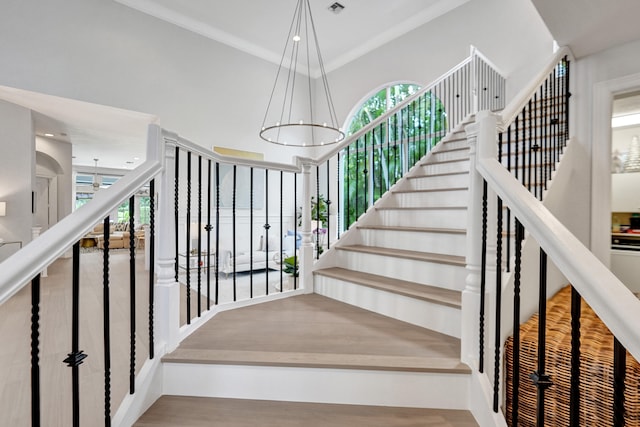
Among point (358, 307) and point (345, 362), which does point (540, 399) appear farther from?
point (358, 307)

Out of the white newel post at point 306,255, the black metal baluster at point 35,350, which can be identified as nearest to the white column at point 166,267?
the black metal baluster at point 35,350

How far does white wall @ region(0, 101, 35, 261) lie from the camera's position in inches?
191

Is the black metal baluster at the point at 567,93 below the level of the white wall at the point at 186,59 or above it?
below

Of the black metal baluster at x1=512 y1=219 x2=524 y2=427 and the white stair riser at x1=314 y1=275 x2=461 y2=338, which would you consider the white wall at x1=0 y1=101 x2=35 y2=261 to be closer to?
the white stair riser at x1=314 y1=275 x2=461 y2=338

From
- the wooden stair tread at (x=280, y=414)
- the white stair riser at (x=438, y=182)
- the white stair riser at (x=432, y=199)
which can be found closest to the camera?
the wooden stair tread at (x=280, y=414)

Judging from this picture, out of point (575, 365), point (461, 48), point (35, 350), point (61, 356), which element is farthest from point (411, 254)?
point (461, 48)

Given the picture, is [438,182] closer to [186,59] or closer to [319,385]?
[319,385]

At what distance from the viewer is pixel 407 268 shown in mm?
2252

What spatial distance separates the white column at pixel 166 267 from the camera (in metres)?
1.53

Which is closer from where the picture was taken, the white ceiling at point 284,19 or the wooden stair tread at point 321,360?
the wooden stair tread at point 321,360

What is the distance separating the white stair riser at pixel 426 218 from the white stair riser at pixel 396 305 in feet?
2.87

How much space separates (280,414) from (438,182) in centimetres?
253

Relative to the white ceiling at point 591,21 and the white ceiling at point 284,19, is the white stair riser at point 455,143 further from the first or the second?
the white ceiling at point 284,19

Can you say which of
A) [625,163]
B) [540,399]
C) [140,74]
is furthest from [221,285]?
[625,163]
